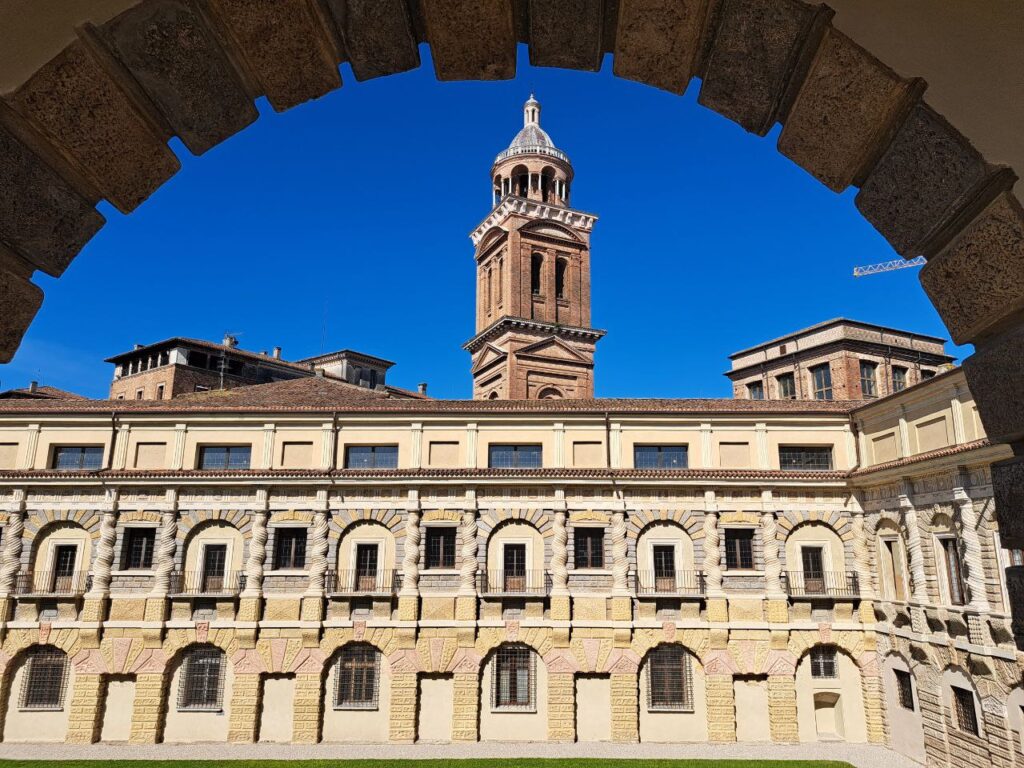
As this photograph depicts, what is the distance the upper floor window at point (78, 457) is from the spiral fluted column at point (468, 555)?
1255 centimetres

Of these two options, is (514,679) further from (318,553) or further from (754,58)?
(754,58)

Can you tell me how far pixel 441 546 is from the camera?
78.3ft

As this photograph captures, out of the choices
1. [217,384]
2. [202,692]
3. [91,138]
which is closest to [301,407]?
[202,692]

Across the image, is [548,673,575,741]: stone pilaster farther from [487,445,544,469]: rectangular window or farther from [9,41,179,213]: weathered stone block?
[9,41,179,213]: weathered stone block

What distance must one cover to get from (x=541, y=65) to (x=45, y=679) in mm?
26761

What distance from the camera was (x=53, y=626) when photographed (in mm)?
23078

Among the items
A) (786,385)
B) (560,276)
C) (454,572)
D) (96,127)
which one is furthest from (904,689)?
(560,276)

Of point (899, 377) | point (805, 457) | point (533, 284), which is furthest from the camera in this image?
point (533, 284)

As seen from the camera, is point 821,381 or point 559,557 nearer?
point 559,557

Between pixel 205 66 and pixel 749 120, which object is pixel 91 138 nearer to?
pixel 205 66

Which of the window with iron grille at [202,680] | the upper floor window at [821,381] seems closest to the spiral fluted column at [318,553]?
the window with iron grille at [202,680]

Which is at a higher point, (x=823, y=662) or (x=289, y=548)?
(x=289, y=548)

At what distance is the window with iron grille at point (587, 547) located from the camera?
77.7 feet

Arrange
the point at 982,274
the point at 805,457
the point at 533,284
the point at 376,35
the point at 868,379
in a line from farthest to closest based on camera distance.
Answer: the point at 533,284 < the point at 868,379 < the point at 805,457 < the point at 376,35 < the point at 982,274
